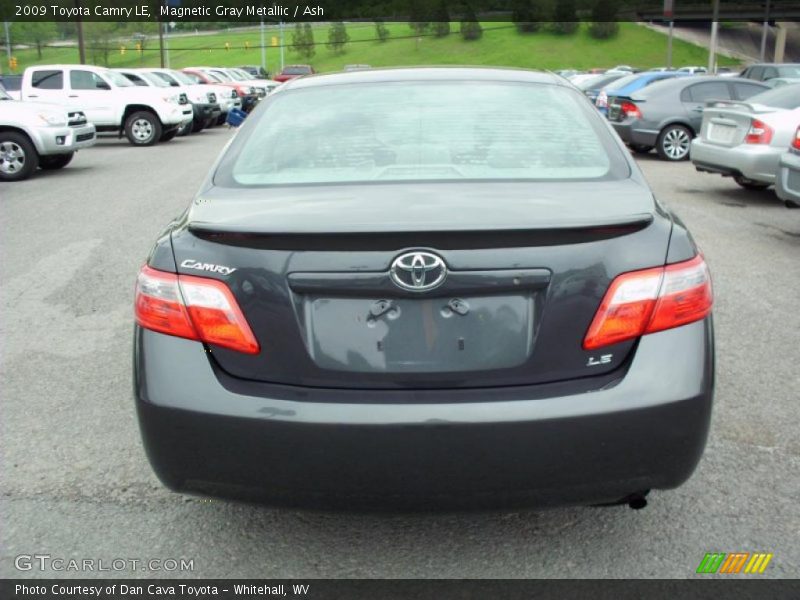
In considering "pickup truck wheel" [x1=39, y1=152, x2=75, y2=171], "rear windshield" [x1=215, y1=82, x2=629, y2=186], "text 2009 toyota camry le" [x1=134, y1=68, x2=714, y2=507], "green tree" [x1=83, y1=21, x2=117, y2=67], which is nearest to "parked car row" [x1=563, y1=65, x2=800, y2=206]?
"rear windshield" [x1=215, y1=82, x2=629, y2=186]

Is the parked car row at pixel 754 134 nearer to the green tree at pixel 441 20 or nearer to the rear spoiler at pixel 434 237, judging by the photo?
the rear spoiler at pixel 434 237

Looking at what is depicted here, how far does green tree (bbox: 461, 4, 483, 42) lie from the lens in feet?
348

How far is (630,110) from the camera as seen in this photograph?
16172 mm

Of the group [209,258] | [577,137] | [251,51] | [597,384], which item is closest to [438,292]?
[597,384]

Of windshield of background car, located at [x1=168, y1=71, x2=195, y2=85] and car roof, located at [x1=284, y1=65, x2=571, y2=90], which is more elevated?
car roof, located at [x1=284, y1=65, x2=571, y2=90]

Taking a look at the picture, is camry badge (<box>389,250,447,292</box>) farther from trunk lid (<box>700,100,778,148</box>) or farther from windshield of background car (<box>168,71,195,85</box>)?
windshield of background car (<box>168,71,195,85</box>)

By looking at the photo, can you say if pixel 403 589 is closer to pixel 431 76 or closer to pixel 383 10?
pixel 431 76

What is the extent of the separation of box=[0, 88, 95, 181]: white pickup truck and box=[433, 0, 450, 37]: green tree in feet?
313

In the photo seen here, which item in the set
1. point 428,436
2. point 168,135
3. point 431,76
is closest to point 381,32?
point 168,135

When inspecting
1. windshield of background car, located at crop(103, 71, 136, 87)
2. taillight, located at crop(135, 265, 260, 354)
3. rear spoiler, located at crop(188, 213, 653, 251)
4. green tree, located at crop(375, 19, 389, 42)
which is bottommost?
windshield of background car, located at crop(103, 71, 136, 87)

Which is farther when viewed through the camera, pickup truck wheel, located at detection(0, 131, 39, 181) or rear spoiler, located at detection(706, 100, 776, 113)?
pickup truck wheel, located at detection(0, 131, 39, 181)

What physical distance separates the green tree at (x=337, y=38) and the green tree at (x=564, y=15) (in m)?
26.4

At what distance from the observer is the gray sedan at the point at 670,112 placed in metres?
16.0

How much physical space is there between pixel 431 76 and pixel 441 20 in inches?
4289
